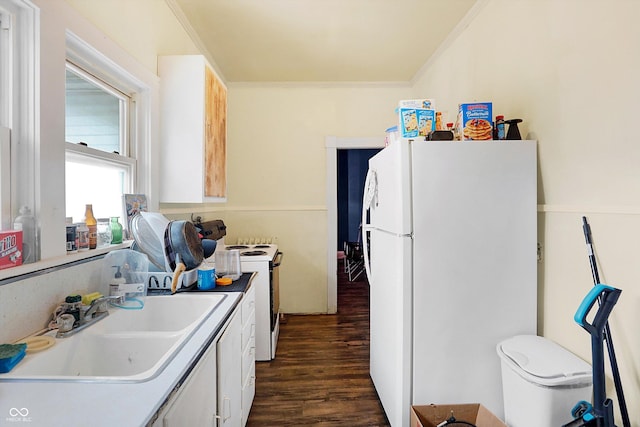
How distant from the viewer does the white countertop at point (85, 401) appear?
0.65 metres

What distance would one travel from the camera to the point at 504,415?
152 cm

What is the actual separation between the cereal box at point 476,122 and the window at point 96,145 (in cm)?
191

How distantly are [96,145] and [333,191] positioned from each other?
2350 mm

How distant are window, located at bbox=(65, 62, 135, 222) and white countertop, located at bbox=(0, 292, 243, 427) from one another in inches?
37.4

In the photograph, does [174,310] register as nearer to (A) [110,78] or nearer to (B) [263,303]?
(B) [263,303]

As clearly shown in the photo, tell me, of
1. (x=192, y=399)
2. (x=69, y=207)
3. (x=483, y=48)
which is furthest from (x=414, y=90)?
(x=192, y=399)

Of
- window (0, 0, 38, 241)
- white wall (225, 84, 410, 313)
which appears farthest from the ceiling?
window (0, 0, 38, 241)

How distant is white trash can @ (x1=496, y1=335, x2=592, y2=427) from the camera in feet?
3.94

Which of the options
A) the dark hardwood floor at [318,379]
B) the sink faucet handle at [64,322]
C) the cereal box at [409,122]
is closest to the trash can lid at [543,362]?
the dark hardwood floor at [318,379]

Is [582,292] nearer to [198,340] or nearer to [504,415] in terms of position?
[504,415]

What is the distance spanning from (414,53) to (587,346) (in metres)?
2.63

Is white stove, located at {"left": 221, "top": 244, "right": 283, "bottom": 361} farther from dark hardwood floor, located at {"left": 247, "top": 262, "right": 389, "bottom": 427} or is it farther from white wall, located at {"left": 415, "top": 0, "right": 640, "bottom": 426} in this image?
white wall, located at {"left": 415, "top": 0, "right": 640, "bottom": 426}

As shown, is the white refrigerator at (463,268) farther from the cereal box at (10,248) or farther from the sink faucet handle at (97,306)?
the cereal box at (10,248)

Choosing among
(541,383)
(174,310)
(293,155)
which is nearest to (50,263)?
(174,310)
